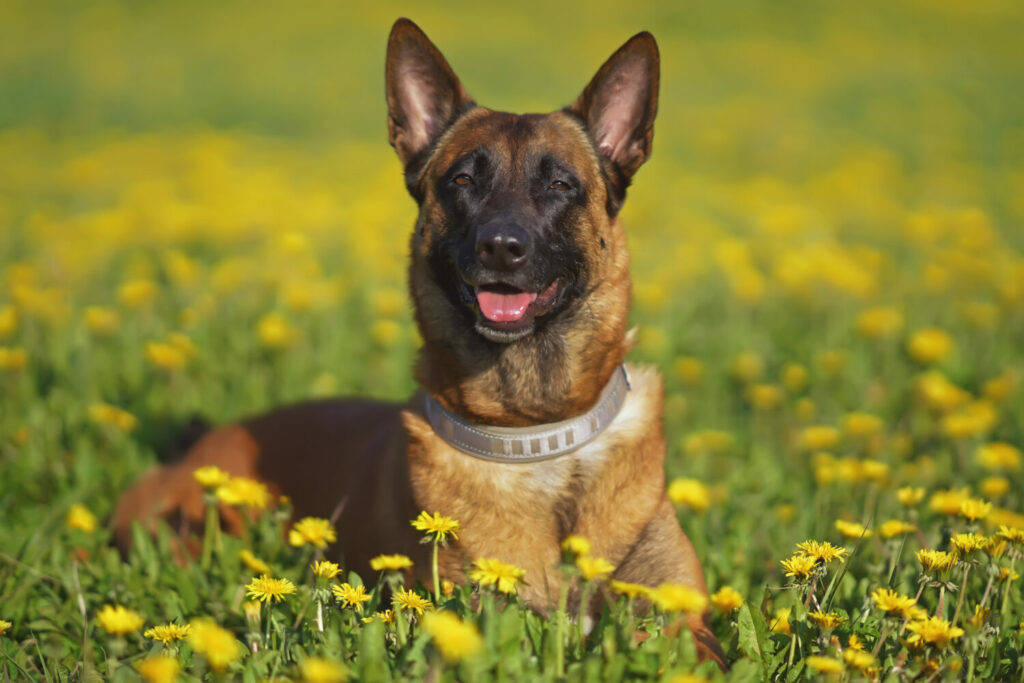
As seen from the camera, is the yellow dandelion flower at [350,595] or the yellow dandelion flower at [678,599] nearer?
the yellow dandelion flower at [678,599]

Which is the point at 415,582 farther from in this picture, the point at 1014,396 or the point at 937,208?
the point at 937,208

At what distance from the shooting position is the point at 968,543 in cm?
257

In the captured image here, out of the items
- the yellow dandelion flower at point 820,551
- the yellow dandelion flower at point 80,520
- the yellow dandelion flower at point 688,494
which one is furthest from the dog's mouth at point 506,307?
the yellow dandelion flower at point 80,520

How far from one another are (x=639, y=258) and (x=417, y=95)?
4.96m

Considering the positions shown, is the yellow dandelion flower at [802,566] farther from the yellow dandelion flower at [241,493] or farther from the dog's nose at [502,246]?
the yellow dandelion flower at [241,493]

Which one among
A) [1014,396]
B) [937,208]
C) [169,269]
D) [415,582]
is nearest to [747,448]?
[1014,396]

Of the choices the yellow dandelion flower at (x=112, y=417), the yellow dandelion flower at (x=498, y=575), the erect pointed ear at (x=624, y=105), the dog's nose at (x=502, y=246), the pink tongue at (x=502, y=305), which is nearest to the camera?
the yellow dandelion flower at (x=498, y=575)

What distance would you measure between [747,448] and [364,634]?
3.17m

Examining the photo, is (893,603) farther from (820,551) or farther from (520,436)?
(520,436)

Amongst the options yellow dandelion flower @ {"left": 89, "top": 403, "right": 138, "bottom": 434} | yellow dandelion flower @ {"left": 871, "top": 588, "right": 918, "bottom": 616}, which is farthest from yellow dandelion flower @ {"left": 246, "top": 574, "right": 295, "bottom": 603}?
yellow dandelion flower @ {"left": 89, "top": 403, "right": 138, "bottom": 434}

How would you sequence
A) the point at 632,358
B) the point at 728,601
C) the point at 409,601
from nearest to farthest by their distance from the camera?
1. the point at 409,601
2. the point at 728,601
3. the point at 632,358

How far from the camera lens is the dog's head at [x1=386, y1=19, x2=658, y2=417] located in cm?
327

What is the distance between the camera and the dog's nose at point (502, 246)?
3133mm

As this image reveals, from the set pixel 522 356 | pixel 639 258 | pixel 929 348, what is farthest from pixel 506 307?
pixel 639 258
